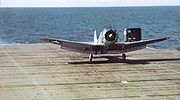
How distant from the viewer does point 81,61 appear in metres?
26.6

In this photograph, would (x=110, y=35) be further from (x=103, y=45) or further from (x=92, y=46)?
(x=92, y=46)

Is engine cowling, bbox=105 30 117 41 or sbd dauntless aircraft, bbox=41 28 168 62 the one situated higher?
engine cowling, bbox=105 30 117 41

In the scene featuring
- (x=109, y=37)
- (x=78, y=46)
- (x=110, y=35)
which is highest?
(x=110, y=35)

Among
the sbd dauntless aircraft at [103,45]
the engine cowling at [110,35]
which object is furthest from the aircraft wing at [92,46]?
the engine cowling at [110,35]

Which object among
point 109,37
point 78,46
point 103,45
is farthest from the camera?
point 78,46

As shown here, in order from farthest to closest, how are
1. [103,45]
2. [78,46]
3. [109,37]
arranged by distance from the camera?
[78,46] < [103,45] < [109,37]

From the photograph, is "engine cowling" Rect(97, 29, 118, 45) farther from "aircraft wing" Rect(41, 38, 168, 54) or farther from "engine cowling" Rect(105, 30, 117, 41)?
"aircraft wing" Rect(41, 38, 168, 54)

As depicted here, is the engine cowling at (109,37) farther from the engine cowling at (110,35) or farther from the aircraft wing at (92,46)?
the aircraft wing at (92,46)

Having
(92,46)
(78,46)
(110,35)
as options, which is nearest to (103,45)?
(92,46)

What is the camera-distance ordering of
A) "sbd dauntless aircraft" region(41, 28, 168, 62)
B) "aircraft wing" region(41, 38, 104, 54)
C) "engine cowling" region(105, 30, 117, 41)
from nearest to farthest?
"engine cowling" region(105, 30, 117, 41) → "sbd dauntless aircraft" region(41, 28, 168, 62) → "aircraft wing" region(41, 38, 104, 54)

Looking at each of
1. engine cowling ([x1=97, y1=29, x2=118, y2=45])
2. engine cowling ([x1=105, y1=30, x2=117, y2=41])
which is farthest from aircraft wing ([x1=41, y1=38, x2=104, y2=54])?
engine cowling ([x1=105, y1=30, x2=117, y2=41])

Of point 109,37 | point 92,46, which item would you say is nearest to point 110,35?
point 109,37

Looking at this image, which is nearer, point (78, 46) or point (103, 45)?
point (103, 45)

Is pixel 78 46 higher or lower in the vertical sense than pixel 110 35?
lower
